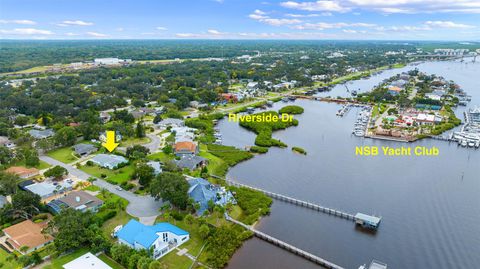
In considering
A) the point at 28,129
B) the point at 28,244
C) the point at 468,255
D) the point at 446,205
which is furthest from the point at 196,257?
the point at 28,129

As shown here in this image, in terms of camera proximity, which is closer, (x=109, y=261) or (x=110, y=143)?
(x=109, y=261)

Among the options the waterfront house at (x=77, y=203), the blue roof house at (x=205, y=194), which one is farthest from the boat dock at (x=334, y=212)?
the waterfront house at (x=77, y=203)

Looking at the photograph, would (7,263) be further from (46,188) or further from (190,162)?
(190,162)

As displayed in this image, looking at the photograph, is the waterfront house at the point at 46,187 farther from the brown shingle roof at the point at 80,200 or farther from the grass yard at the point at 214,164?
the grass yard at the point at 214,164

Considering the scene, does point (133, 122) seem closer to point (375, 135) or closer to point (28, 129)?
point (28, 129)

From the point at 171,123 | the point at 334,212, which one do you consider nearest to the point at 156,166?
the point at 334,212

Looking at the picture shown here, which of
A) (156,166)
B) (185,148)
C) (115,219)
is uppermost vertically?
(185,148)

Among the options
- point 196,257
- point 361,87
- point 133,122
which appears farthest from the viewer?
point 361,87
